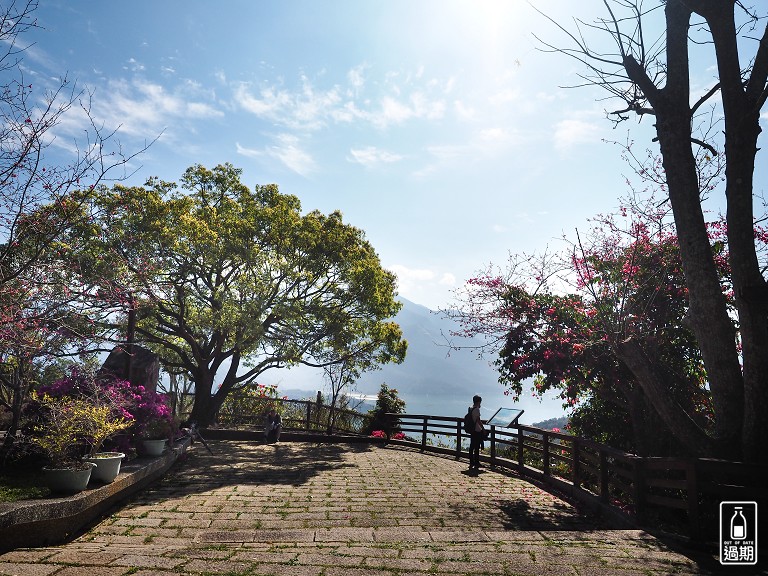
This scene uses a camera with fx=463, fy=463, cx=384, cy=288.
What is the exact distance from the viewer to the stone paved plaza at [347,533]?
4.56 metres

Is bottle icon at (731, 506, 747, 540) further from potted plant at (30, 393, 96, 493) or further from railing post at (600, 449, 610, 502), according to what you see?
potted plant at (30, 393, 96, 493)

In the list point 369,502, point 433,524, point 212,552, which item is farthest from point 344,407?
point 212,552

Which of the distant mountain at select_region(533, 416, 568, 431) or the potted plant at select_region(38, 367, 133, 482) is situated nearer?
the potted plant at select_region(38, 367, 133, 482)

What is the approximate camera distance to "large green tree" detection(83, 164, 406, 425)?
1658 cm

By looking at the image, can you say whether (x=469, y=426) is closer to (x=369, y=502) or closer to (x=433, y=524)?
(x=369, y=502)

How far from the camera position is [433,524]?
6711 millimetres

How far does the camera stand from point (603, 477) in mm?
8219

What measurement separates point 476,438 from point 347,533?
731 centimetres

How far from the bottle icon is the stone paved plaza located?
2.88 ft

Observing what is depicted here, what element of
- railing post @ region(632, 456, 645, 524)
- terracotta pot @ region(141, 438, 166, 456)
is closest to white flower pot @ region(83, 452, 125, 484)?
terracotta pot @ region(141, 438, 166, 456)

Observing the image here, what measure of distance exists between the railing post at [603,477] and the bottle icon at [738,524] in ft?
7.27

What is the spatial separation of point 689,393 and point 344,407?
534 inches

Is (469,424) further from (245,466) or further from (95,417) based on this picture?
(95,417)

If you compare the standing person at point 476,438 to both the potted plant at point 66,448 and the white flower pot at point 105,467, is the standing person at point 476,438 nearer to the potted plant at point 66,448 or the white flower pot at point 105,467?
the white flower pot at point 105,467
